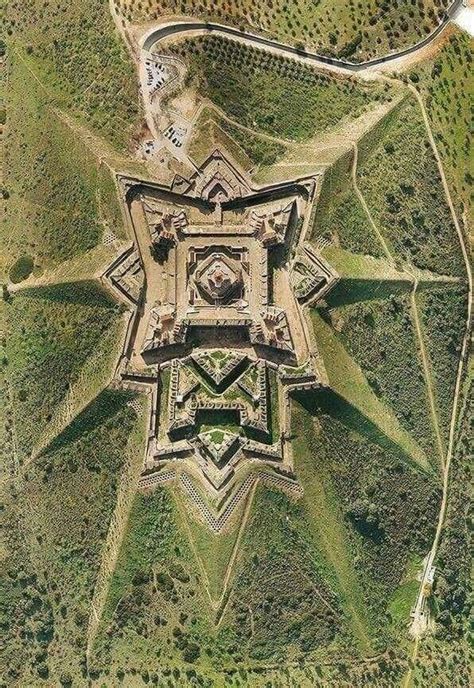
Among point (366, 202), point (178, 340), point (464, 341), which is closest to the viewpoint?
point (178, 340)

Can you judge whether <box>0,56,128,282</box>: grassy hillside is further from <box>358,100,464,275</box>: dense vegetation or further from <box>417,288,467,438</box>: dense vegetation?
<box>417,288,467,438</box>: dense vegetation

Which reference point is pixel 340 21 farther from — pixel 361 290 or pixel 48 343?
pixel 48 343

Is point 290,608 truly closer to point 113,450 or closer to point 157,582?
point 157,582

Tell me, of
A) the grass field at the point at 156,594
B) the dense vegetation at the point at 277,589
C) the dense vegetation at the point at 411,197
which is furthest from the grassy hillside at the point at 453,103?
the grass field at the point at 156,594

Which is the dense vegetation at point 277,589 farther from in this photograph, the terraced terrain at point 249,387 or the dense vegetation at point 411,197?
the dense vegetation at point 411,197

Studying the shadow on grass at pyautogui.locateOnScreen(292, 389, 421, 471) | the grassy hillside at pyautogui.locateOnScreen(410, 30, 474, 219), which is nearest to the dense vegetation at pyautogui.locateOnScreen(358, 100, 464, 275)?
the grassy hillside at pyautogui.locateOnScreen(410, 30, 474, 219)

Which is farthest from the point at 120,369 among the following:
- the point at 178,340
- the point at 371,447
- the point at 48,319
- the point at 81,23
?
the point at 81,23
